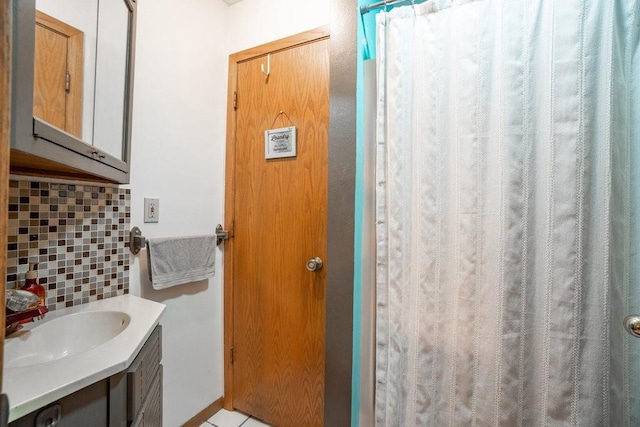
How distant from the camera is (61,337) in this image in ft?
2.91

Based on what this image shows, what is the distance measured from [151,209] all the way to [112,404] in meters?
0.92

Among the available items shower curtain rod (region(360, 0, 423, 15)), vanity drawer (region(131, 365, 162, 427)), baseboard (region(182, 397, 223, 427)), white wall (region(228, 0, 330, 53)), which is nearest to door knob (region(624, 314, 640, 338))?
shower curtain rod (region(360, 0, 423, 15))

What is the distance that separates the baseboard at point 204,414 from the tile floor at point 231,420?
0.9 inches

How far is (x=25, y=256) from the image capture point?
3.01 feet

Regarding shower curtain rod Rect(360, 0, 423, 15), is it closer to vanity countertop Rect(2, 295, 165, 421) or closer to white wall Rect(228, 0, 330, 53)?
white wall Rect(228, 0, 330, 53)

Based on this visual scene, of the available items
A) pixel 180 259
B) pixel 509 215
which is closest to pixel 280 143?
pixel 180 259

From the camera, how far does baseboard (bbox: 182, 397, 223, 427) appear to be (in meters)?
1.53

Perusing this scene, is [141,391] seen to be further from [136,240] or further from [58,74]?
[58,74]

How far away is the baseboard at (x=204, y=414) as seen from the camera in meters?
1.53

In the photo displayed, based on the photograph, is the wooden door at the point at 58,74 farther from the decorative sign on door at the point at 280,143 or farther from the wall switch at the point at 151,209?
the decorative sign on door at the point at 280,143

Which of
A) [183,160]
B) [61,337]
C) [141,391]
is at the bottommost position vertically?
[141,391]

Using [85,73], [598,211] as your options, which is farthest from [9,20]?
[598,211]

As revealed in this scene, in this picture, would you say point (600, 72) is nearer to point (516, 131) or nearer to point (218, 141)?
point (516, 131)

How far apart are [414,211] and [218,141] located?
1341 millimetres
